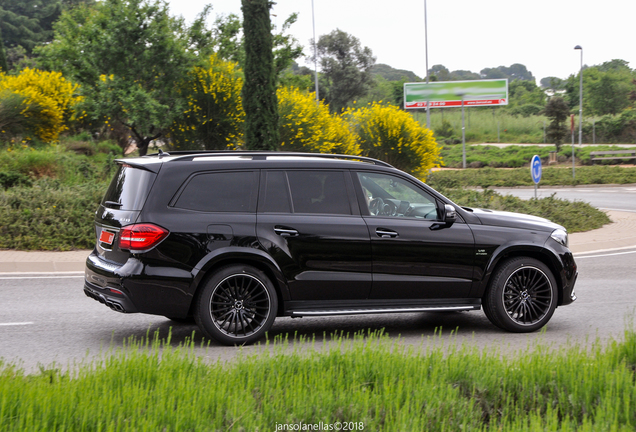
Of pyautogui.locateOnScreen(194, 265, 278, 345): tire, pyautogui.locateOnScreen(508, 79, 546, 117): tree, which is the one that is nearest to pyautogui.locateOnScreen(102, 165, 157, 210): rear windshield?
pyautogui.locateOnScreen(194, 265, 278, 345): tire

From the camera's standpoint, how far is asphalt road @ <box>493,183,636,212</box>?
22750 mm

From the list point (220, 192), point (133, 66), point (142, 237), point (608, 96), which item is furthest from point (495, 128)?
point (142, 237)

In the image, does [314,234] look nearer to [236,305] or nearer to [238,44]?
[236,305]

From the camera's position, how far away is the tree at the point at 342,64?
196 ft

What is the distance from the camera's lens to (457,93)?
213 ft

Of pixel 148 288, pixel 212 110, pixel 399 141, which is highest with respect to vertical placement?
pixel 212 110

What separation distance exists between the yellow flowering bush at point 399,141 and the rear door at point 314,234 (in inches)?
549

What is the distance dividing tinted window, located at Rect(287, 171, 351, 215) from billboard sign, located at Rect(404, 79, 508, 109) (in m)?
59.0

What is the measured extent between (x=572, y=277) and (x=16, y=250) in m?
9.40

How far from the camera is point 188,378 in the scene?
159 inches

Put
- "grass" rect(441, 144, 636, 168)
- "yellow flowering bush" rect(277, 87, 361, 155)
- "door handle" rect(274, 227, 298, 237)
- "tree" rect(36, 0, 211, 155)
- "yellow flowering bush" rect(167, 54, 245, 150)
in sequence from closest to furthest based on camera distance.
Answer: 1. "door handle" rect(274, 227, 298, 237)
2. "yellow flowering bush" rect(277, 87, 361, 155)
3. "tree" rect(36, 0, 211, 155)
4. "yellow flowering bush" rect(167, 54, 245, 150)
5. "grass" rect(441, 144, 636, 168)

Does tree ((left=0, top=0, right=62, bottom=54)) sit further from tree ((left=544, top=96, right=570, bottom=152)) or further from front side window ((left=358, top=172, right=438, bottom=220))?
front side window ((left=358, top=172, right=438, bottom=220))

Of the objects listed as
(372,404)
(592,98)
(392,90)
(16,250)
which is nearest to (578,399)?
(372,404)

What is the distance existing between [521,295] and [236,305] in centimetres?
297
